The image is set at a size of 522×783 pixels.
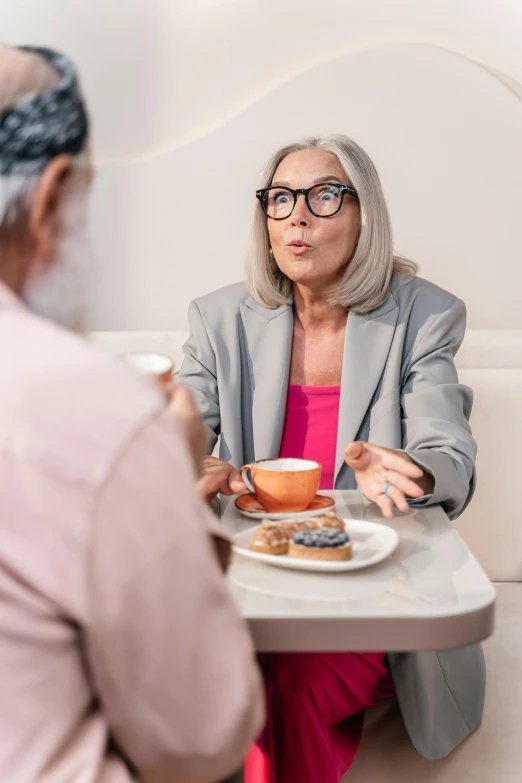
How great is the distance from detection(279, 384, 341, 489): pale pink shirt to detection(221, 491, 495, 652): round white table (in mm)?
674

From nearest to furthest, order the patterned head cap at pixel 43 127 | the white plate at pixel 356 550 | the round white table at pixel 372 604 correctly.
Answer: the patterned head cap at pixel 43 127 → the round white table at pixel 372 604 → the white plate at pixel 356 550

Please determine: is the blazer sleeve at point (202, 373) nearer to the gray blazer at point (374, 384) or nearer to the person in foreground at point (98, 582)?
the gray blazer at point (374, 384)

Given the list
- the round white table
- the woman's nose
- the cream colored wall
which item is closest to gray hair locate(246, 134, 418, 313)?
the woman's nose

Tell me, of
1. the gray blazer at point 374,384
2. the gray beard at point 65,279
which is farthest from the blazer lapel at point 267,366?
the gray beard at point 65,279

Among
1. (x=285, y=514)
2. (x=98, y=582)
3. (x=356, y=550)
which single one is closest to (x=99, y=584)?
(x=98, y=582)

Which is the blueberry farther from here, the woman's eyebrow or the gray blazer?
the woman's eyebrow

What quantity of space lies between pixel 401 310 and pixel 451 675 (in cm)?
72

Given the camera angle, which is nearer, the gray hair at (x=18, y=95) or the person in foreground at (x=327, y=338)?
the gray hair at (x=18, y=95)

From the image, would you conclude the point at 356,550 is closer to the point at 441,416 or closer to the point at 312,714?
the point at 312,714

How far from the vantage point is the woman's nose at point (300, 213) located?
166 cm

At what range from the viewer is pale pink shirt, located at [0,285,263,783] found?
18.6 inches

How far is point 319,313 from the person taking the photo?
5.73 ft

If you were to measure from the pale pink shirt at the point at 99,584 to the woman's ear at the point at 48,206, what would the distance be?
82 mm

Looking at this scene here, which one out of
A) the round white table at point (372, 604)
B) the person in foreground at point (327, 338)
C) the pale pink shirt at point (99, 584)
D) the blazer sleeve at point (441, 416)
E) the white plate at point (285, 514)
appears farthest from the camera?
the person in foreground at point (327, 338)
